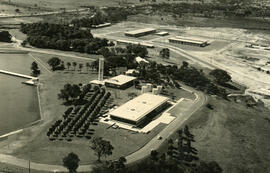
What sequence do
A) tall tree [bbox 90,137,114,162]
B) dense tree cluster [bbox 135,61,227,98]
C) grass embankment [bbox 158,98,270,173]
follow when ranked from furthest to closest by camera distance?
dense tree cluster [bbox 135,61,227,98]
grass embankment [bbox 158,98,270,173]
tall tree [bbox 90,137,114,162]

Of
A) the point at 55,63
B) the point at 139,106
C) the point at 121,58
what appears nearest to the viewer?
the point at 139,106

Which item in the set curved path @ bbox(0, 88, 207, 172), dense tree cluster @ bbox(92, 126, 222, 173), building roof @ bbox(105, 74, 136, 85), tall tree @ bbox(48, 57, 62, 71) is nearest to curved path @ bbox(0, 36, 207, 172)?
curved path @ bbox(0, 88, 207, 172)

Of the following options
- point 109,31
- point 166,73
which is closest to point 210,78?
point 166,73

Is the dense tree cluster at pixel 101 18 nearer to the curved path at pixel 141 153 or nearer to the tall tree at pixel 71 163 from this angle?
the curved path at pixel 141 153

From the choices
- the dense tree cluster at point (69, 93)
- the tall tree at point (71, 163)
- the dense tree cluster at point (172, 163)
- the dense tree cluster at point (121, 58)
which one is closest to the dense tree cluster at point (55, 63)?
the dense tree cluster at point (121, 58)

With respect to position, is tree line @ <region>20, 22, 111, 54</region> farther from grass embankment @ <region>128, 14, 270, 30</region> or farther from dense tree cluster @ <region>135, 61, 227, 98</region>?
grass embankment @ <region>128, 14, 270, 30</region>

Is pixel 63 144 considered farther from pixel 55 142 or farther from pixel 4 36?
pixel 4 36

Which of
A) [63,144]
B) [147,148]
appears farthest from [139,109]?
[63,144]
